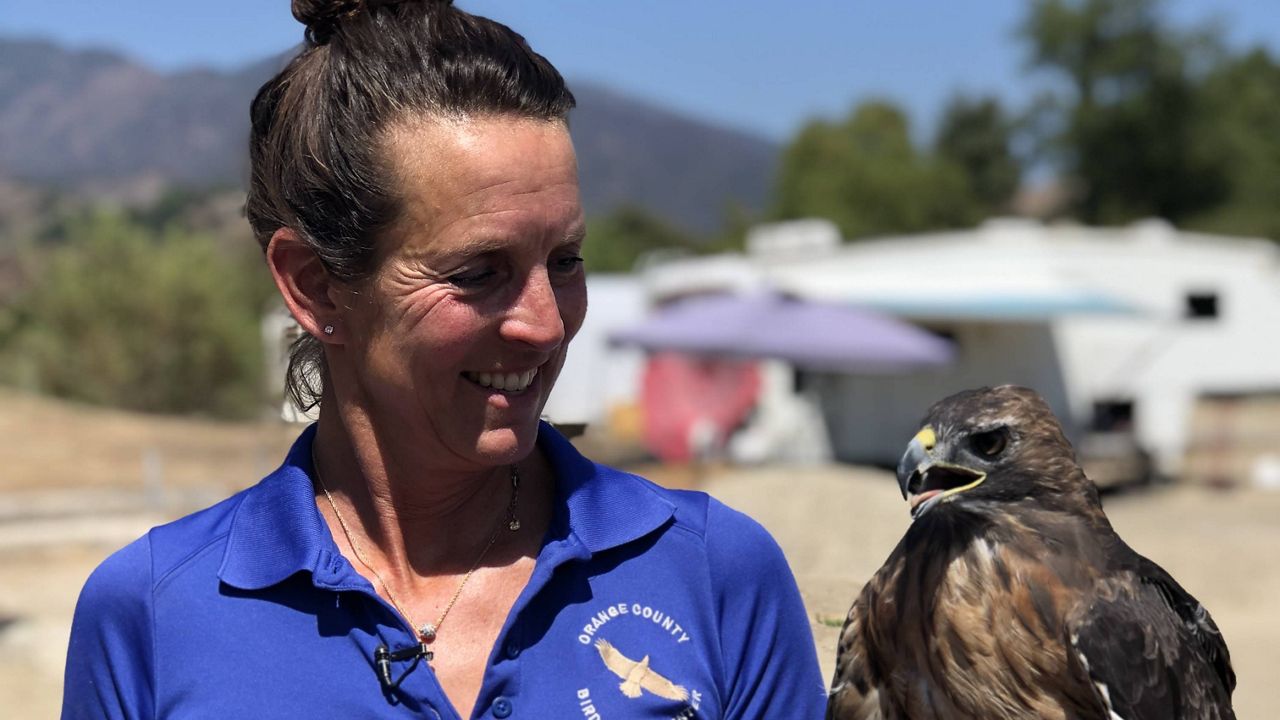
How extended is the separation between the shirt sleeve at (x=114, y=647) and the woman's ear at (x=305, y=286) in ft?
1.41

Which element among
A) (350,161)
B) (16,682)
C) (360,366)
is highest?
(350,161)

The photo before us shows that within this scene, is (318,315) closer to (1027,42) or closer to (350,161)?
(350,161)

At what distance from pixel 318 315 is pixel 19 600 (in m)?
12.3

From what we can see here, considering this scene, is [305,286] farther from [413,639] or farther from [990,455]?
[990,455]

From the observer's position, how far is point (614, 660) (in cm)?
199

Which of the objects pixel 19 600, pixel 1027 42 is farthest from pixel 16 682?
pixel 1027 42

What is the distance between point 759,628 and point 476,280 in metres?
0.68

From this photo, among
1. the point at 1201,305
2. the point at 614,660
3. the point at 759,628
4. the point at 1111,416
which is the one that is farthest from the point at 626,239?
the point at 614,660

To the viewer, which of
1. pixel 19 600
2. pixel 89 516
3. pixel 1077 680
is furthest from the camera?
pixel 89 516

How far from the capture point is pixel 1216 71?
53.7 m

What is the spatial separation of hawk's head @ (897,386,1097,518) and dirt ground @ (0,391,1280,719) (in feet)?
1.07

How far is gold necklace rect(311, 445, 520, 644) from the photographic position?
6.64ft

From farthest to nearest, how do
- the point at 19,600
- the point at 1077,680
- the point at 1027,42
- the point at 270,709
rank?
the point at 1027,42 → the point at 19,600 → the point at 1077,680 → the point at 270,709

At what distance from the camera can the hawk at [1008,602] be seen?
224cm
